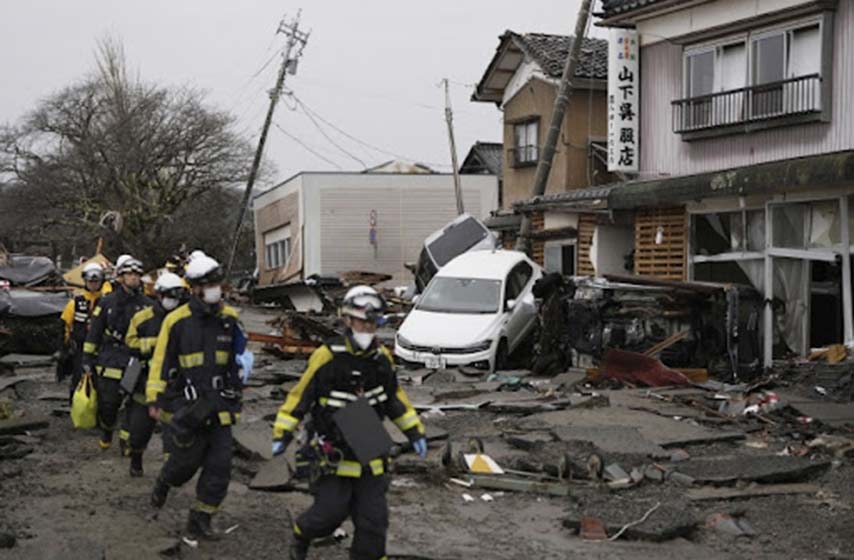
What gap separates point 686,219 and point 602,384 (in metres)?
4.42

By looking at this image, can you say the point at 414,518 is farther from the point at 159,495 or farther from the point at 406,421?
the point at 406,421

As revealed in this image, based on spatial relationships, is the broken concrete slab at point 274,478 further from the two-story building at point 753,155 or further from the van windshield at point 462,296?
the van windshield at point 462,296

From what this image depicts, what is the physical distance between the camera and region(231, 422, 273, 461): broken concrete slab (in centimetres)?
991

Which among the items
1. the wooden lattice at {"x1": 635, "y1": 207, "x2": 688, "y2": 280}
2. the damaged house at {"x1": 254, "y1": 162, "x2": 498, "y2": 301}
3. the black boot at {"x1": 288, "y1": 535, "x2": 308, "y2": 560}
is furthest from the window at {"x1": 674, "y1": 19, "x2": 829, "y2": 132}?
the damaged house at {"x1": 254, "y1": 162, "x2": 498, "y2": 301}

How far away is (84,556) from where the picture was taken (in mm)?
6707

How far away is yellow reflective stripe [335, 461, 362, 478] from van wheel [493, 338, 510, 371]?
11314mm

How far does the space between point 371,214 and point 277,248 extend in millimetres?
5814

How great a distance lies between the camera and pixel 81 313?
39.8 feet

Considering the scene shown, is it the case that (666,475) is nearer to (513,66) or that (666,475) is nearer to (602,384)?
(602,384)

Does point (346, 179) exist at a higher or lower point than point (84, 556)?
higher

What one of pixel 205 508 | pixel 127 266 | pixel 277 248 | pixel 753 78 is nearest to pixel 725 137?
pixel 753 78

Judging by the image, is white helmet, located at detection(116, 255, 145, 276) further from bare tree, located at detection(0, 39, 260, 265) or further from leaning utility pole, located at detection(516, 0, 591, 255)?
bare tree, located at detection(0, 39, 260, 265)

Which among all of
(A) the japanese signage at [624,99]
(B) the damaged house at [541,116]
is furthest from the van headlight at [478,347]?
(B) the damaged house at [541,116]

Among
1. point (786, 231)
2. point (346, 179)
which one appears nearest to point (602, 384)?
point (786, 231)
